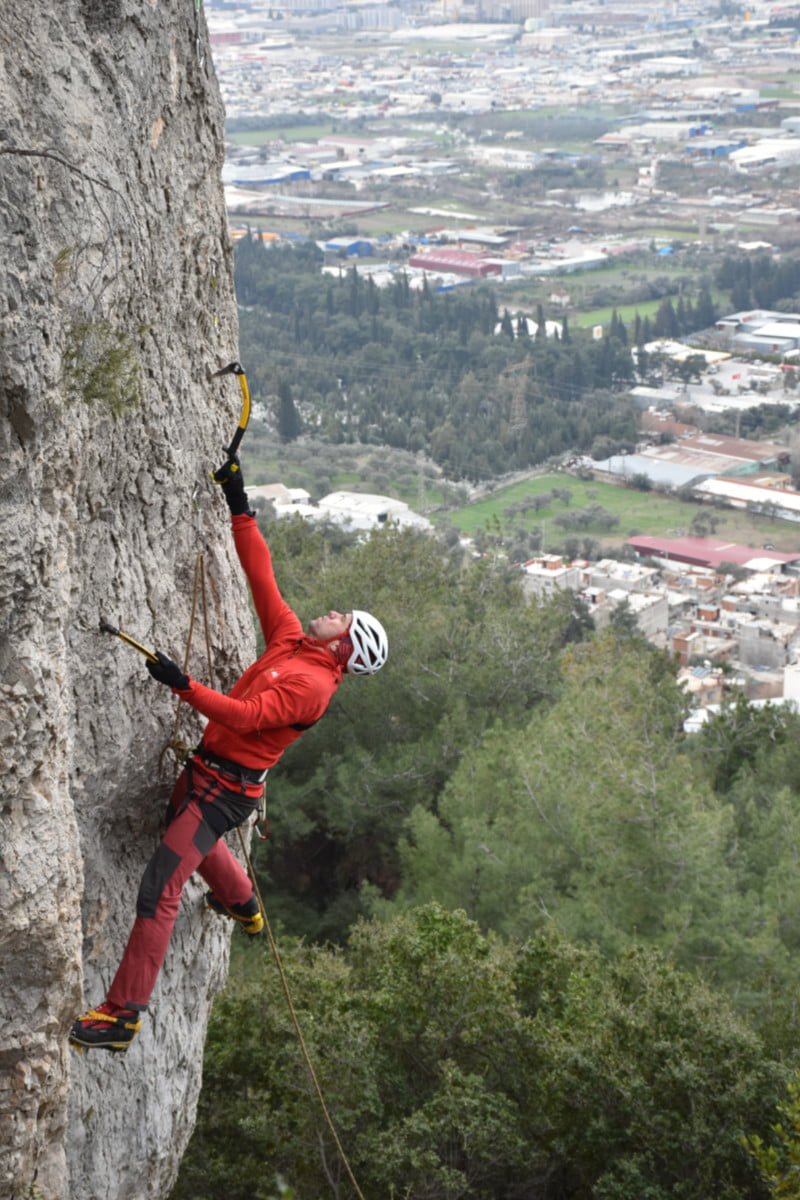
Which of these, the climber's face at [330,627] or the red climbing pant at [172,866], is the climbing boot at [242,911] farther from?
the climber's face at [330,627]

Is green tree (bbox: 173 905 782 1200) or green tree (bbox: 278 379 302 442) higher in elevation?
green tree (bbox: 173 905 782 1200)

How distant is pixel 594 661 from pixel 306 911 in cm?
691

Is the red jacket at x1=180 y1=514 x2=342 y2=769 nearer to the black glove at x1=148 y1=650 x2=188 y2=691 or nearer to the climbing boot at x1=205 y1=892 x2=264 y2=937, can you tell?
the black glove at x1=148 y1=650 x2=188 y2=691

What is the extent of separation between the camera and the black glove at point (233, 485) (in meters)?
6.49

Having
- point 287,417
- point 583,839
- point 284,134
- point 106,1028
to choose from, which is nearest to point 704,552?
point 287,417

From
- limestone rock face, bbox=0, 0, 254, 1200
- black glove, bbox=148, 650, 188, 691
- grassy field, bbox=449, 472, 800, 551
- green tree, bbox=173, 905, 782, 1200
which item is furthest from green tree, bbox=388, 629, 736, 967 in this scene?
grassy field, bbox=449, 472, 800, 551

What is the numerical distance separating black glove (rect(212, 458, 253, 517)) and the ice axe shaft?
96 cm

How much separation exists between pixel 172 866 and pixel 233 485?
5.32ft

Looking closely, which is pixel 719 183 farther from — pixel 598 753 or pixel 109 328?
pixel 109 328

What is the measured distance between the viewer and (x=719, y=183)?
112 m

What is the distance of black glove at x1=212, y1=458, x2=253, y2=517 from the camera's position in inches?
255

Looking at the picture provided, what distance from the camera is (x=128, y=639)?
566 centimetres

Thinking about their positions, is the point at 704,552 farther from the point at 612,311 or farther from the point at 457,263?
the point at 457,263

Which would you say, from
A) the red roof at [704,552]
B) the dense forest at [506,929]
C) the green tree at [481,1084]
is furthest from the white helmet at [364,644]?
the red roof at [704,552]
